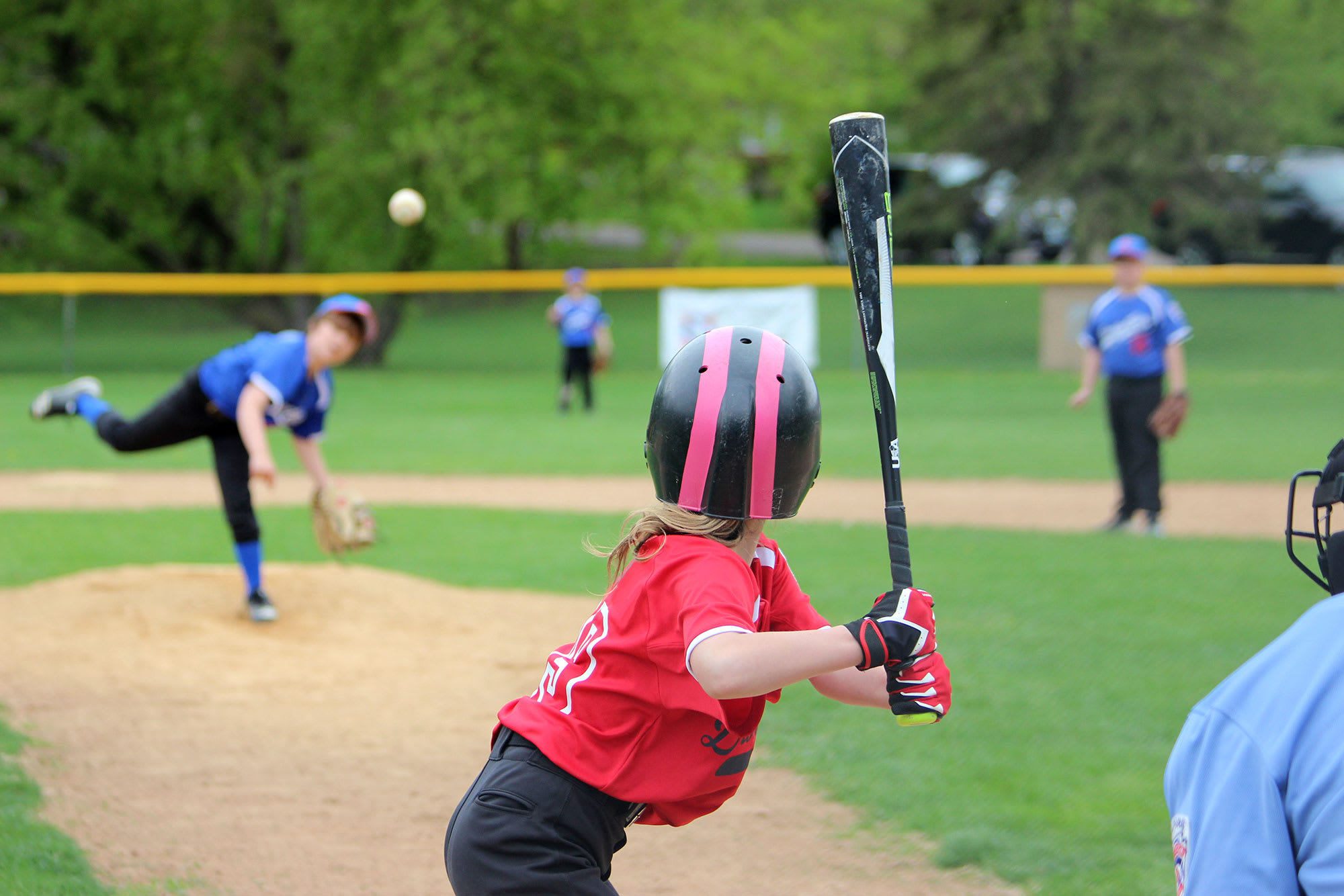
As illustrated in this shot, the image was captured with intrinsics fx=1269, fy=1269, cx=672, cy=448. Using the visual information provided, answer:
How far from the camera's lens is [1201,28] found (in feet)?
80.7

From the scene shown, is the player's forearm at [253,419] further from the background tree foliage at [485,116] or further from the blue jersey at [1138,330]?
the background tree foliage at [485,116]

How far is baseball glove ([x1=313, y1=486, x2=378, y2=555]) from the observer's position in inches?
255

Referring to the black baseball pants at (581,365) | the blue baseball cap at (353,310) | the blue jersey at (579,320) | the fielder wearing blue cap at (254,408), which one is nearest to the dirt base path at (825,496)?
the fielder wearing blue cap at (254,408)

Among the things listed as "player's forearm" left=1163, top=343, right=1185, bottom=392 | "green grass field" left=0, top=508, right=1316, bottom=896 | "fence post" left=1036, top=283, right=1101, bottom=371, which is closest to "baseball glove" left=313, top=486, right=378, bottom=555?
"green grass field" left=0, top=508, right=1316, bottom=896

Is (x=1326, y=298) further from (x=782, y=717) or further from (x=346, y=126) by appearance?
(x=782, y=717)

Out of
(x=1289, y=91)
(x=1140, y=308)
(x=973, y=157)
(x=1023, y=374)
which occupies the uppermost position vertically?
(x=1289, y=91)

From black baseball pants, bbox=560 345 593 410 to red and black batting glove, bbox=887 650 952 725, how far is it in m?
14.4

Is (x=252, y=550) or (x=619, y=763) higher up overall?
(x=619, y=763)

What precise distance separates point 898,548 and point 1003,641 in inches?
165

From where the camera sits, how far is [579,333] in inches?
633

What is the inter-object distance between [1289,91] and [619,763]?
104 ft

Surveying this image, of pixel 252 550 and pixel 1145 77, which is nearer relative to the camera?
pixel 252 550

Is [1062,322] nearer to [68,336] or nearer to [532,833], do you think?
[68,336]

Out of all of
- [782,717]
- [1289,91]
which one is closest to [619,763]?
[782,717]
